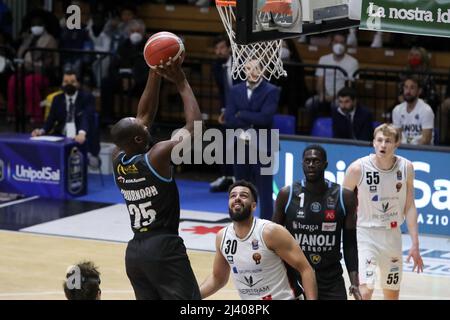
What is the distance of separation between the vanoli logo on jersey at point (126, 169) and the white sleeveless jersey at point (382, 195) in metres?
2.62

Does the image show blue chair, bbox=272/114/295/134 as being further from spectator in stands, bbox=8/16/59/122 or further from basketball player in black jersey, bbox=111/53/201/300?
basketball player in black jersey, bbox=111/53/201/300

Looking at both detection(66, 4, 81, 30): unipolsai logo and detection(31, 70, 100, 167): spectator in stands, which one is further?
detection(31, 70, 100, 167): spectator in stands

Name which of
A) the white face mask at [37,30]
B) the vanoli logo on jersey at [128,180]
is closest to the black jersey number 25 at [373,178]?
the vanoli logo on jersey at [128,180]

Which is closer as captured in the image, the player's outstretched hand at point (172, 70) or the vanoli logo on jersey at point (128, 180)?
the player's outstretched hand at point (172, 70)

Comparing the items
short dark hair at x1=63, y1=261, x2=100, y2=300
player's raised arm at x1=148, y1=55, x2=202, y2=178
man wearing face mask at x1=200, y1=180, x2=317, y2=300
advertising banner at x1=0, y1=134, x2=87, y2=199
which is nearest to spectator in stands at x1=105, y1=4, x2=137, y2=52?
advertising banner at x1=0, y1=134, x2=87, y2=199

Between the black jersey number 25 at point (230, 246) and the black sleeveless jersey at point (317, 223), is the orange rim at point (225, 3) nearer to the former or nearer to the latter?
the black sleeveless jersey at point (317, 223)

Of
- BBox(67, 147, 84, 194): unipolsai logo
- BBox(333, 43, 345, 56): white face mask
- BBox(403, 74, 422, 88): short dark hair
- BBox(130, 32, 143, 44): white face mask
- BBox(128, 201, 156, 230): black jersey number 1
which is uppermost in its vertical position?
BBox(130, 32, 143, 44): white face mask

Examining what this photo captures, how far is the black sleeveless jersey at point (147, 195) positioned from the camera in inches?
306

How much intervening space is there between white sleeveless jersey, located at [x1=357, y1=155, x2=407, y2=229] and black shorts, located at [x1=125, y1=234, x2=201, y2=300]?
2312 mm

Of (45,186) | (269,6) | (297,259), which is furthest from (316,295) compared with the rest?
(45,186)

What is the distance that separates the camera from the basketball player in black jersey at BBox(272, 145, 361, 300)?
326 inches

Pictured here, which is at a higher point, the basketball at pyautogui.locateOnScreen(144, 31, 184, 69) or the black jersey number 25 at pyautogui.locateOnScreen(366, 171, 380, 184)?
the basketball at pyautogui.locateOnScreen(144, 31, 184, 69)

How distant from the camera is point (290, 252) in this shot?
24.9ft

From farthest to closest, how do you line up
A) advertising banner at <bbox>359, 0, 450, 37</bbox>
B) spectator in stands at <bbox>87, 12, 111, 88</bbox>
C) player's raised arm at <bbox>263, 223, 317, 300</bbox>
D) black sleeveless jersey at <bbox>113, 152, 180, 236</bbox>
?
1. spectator in stands at <bbox>87, 12, 111, 88</bbox>
2. advertising banner at <bbox>359, 0, 450, 37</bbox>
3. black sleeveless jersey at <bbox>113, 152, 180, 236</bbox>
4. player's raised arm at <bbox>263, 223, 317, 300</bbox>
